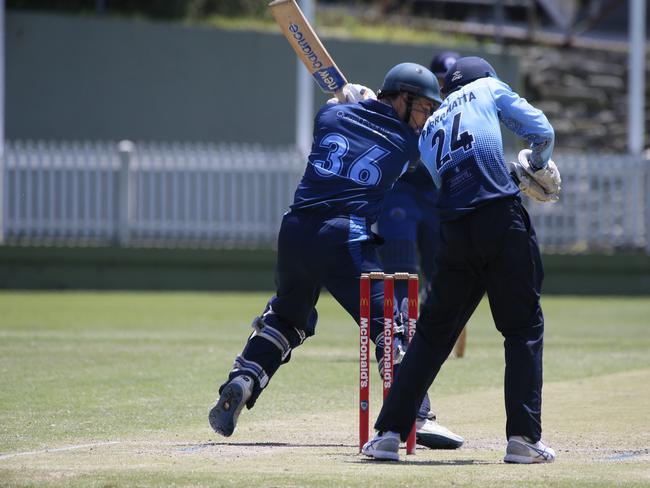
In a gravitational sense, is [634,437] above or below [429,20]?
below

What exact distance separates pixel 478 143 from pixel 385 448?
65.8 inches

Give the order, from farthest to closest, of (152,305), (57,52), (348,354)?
1. (57,52)
2. (152,305)
3. (348,354)

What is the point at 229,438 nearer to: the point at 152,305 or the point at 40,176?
the point at 152,305

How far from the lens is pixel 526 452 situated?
21.7ft

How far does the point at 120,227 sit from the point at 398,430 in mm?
15852

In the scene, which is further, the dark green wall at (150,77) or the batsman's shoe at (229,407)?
the dark green wall at (150,77)

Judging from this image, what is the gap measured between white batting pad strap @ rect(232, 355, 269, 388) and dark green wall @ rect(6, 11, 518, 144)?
18.2 meters

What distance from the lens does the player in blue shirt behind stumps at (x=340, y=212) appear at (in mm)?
7297

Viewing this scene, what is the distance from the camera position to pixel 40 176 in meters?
22.1

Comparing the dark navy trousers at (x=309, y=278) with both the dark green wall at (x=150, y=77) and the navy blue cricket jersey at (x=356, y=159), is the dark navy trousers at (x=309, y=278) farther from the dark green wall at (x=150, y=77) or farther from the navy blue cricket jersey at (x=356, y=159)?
the dark green wall at (x=150, y=77)

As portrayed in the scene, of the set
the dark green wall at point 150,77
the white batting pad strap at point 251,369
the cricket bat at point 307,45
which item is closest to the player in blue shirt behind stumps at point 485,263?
the white batting pad strap at point 251,369

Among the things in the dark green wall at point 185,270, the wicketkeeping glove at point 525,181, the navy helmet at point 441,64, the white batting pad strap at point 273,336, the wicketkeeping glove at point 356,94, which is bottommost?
the dark green wall at point 185,270

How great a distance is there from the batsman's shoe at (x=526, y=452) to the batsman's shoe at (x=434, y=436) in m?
0.63

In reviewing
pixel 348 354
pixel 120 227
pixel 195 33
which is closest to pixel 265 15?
pixel 195 33
